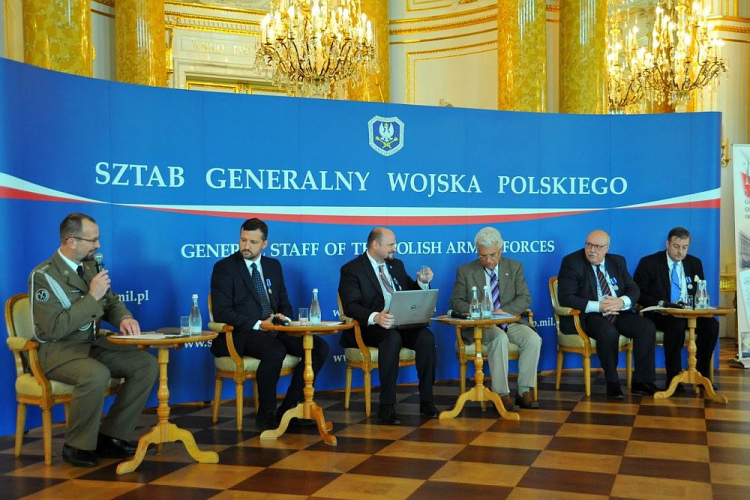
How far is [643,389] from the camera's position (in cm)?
623

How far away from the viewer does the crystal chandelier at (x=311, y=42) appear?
8.36 m

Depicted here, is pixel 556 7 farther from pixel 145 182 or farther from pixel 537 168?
pixel 145 182

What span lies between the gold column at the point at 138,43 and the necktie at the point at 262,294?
4.29 meters

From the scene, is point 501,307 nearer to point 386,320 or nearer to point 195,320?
point 386,320

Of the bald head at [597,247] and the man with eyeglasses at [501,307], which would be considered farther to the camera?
the bald head at [597,247]

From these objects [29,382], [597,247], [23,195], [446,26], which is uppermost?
[446,26]

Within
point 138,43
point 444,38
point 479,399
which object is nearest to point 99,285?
point 479,399

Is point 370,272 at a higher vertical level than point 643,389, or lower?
higher

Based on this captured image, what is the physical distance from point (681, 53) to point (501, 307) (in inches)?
185

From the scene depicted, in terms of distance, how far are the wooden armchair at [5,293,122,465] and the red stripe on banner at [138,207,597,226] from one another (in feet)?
4.54

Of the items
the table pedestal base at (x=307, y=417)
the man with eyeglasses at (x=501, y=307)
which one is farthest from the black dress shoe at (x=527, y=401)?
the table pedestal base at (x=307, y=417)

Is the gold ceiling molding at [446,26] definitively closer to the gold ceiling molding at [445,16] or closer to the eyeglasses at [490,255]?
the gold ceiling molding at [445,16]

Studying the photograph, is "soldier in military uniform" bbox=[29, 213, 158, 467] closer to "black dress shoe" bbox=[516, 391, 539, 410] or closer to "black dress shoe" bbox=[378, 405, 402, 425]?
"black dress shoe" bbox=[378, 405, 402, 425]

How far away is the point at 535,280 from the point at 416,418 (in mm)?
2139
